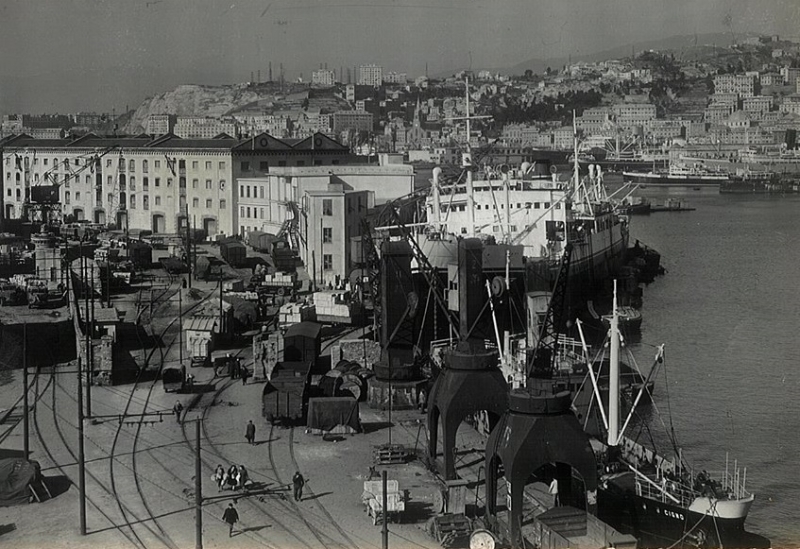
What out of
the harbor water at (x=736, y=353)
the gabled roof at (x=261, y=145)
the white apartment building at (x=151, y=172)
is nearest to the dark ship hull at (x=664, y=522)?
the harbor water at (x=736, y=353)

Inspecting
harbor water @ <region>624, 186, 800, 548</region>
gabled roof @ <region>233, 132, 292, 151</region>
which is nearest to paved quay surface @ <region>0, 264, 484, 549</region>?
harbor water @ <region>624, 186, 800, 548</region>

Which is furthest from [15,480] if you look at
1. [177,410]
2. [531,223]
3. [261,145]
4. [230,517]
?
[261,145]

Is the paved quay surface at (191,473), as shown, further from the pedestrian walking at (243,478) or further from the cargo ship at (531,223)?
the cargo ship at (531,223)

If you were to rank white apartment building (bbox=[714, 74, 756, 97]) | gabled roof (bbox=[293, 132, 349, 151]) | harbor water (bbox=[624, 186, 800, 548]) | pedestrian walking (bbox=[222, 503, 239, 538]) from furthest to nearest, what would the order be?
white apartment building (bbox=[714, 74, 756, 97]) → gabled roof (bbox=[293, 132, 349, 151]) → harbor water (bbox=[624, 186, 800, 548]) → pedestrian walking (bbox=[222, 503, 239, 538])

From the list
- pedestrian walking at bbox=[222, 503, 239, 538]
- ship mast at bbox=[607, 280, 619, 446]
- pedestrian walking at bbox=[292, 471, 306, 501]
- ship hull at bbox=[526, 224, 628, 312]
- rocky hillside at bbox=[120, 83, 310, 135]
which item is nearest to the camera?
pedestrian walking at bbox=[222, 503, 239, 538]

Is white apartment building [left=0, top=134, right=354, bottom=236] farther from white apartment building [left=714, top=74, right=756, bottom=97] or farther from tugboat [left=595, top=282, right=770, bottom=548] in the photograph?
white apartment building [left=714, top=74, right=756, bottom=97]
